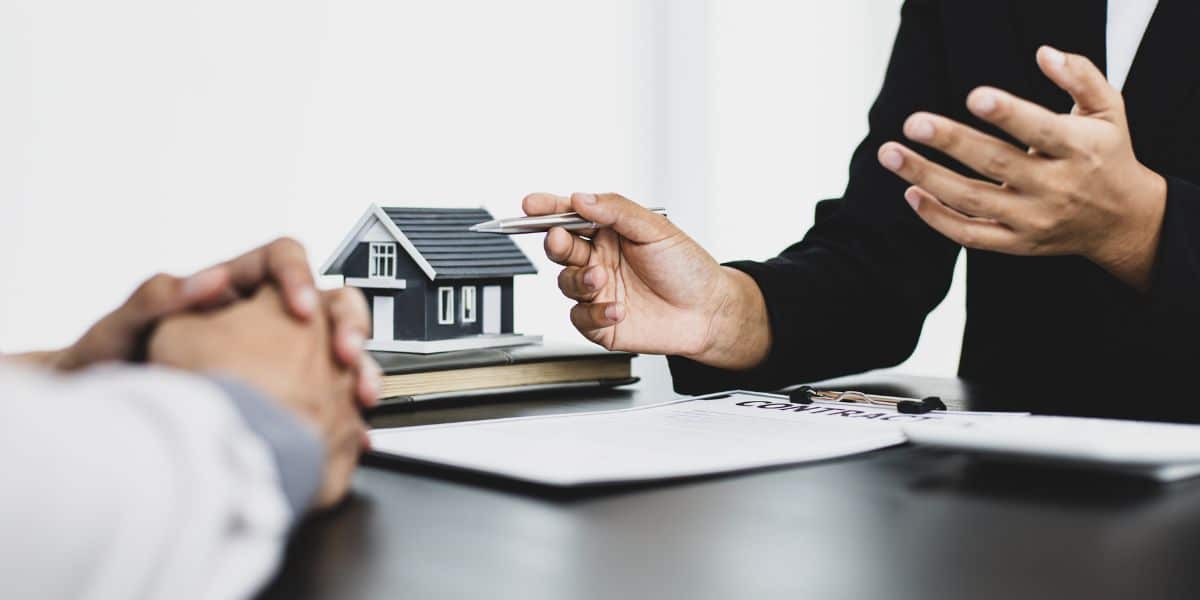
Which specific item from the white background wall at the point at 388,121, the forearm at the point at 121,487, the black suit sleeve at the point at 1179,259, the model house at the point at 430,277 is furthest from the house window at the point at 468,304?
the white background wall at the point at 388,121

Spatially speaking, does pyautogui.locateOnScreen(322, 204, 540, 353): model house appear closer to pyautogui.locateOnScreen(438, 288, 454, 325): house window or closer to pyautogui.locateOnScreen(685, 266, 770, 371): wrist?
pyautogui.locateOnScreen(438, 288, 454, 325): house window

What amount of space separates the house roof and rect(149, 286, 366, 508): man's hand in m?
0.63

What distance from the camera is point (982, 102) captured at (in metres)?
0.86

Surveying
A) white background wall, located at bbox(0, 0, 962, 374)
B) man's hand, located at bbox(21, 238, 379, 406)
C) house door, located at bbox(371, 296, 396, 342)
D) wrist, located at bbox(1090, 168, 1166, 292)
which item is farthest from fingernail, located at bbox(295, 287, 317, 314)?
white background wall, located at bbox(0, 0, 962, 374)

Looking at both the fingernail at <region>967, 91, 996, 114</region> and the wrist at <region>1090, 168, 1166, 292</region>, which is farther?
the wrist at <region>1090, 168, 1166, 292</region>

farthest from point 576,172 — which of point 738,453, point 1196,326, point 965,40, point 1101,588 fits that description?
point 1101,588

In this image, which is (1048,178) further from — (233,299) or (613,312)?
(233,299)

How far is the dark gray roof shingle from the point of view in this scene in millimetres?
1239

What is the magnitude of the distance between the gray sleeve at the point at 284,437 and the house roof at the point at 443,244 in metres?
0.74

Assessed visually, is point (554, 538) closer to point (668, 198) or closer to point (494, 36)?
point (494, 36)

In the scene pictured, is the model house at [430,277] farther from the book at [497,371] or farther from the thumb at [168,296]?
the thumb at [168,296]

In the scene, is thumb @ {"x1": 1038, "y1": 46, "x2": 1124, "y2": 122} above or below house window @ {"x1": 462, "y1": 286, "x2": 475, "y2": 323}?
above

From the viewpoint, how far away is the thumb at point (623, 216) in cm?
110

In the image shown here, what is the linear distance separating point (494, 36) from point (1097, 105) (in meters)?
2.40
